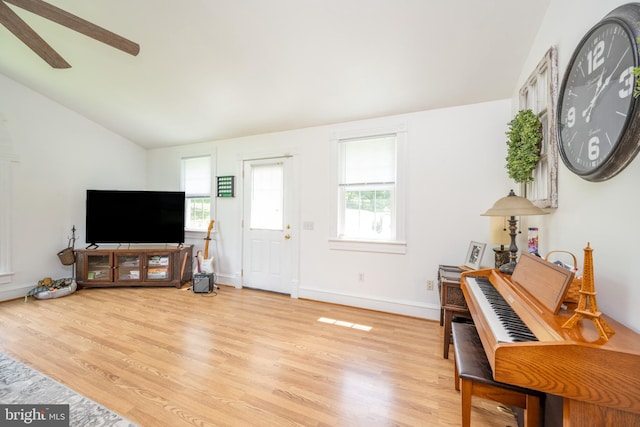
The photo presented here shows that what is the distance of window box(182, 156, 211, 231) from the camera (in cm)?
451

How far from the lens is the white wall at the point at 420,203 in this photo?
2760 millimetres

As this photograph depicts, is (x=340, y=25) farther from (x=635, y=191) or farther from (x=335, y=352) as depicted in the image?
(x=335, y=352)

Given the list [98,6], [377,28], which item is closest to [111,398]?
[98,6]

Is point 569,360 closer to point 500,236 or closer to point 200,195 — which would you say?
point 500,236

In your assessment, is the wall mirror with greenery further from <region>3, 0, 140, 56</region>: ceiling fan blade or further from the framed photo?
<region>3, 0, 140, 56</region>: ceiling fan blade

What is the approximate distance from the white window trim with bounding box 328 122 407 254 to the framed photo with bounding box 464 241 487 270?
2.30 feet

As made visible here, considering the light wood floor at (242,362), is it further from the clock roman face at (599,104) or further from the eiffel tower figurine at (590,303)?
the clock roman face at (599,104)

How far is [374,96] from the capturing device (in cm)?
284

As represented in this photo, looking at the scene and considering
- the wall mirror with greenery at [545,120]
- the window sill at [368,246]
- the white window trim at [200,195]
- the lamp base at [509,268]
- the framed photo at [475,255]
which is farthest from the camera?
the white window trim at [200,195]

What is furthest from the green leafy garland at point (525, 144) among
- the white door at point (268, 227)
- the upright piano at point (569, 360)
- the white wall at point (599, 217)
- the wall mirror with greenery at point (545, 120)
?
the white door at point (268, 227)

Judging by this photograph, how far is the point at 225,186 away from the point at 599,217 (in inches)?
165

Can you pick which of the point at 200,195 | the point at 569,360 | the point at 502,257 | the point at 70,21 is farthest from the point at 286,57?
the point at 200,195

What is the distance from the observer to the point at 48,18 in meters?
1.71

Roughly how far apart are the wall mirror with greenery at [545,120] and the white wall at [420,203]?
23.2 inches
